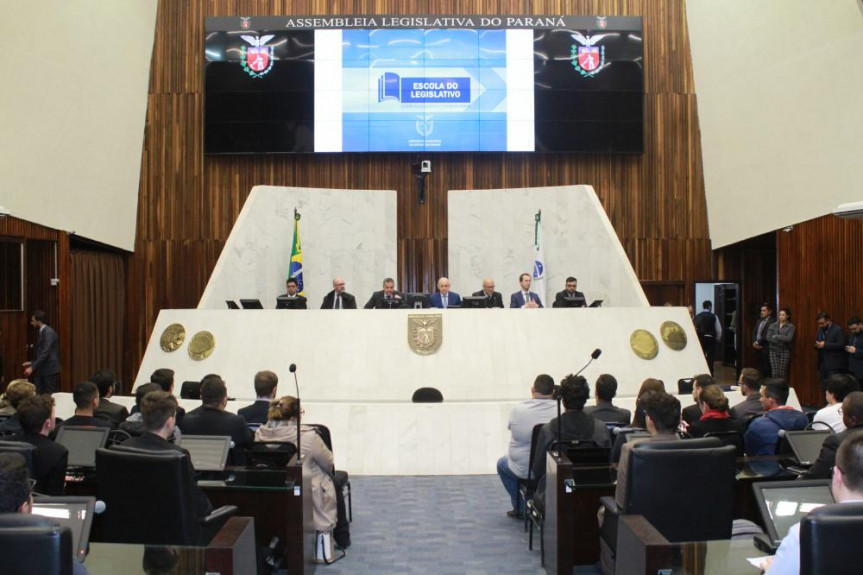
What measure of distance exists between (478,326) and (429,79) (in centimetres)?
617

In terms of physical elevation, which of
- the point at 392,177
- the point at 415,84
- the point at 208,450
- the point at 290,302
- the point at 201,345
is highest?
the point at 415,84

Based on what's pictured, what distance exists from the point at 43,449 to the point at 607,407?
364cm

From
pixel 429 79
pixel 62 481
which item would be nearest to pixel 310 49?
pixel 429 79

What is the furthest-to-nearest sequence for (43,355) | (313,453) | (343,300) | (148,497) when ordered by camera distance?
(343,300) → (43,355) → (313,453) → (148,497)

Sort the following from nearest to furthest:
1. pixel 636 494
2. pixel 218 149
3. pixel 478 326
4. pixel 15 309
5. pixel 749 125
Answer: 1. pixel 636 494
2. pixel 478 326
3. pixel 15 309
4. pixel 749 125
5. pixel 218 149

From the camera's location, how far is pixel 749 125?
13156 millimetres

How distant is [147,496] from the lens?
11.4ft

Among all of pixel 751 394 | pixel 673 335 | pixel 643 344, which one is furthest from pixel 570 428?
pixel 673 335

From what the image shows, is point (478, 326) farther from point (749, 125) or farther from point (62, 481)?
point (749, 125)

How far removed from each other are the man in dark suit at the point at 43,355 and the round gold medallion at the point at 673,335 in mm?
7680

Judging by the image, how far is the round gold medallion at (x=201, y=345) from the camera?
30.7ft

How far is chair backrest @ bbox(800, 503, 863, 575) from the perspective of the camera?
1902mm

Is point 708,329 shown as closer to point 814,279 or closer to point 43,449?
point 814,279

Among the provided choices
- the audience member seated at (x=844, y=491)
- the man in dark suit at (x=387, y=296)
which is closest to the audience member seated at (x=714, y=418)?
the audience member seated at (x=844, y=491)
